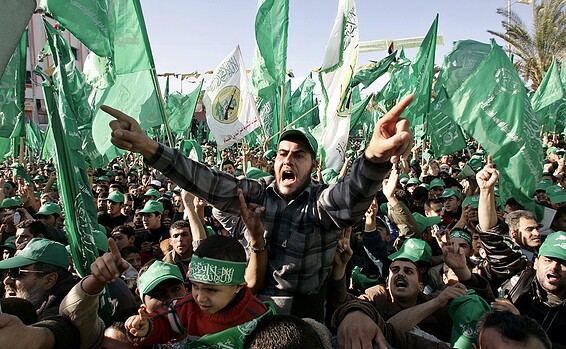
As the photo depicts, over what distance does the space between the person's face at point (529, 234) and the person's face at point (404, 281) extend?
119 cm

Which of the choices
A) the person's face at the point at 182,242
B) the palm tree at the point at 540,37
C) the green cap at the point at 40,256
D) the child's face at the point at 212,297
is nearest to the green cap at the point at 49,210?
the person's face at the point at 182,242

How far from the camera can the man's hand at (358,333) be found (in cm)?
173

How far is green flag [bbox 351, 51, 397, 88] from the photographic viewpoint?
1035 cm

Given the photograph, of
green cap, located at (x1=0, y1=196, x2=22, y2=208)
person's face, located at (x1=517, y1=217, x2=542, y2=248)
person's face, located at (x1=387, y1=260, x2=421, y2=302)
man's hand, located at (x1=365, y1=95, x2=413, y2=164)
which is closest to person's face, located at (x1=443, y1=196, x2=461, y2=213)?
person's face, located at (x1=517, y1=217, x2=542, y2=248)

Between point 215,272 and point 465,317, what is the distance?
4.05 ft

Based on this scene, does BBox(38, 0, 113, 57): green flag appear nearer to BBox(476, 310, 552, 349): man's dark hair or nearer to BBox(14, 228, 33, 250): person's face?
BBox(14, 228, 33, 250): person's face

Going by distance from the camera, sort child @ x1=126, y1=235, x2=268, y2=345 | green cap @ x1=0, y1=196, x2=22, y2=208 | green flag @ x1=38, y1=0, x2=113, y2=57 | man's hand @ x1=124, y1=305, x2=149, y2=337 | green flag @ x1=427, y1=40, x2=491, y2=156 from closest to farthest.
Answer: man's hand @ x1=124, y1=305, x2=149, y2=337 → child @ x1=126, y1=235, x2=268, y2=345 → green flag @ x1=38, y1=0, x2=113, y2=57 → green cap @ x1=0, y1=196, x2=22, y2=208 → green flag @ x1=427, y1=40, x2=491, y2=156

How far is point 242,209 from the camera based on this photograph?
2.11 metres

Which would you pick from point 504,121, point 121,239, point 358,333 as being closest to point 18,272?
point 121,239

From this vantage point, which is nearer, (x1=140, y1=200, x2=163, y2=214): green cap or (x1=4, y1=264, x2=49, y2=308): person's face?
(x1=4, y1=264, x2=49, y2=308): person's face

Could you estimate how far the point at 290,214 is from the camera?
7.20 ft

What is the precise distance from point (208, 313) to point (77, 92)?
6.86 metres

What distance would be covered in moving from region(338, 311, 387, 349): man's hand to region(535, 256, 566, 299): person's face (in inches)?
A: 59.2

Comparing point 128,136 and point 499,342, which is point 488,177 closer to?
point 499,342
